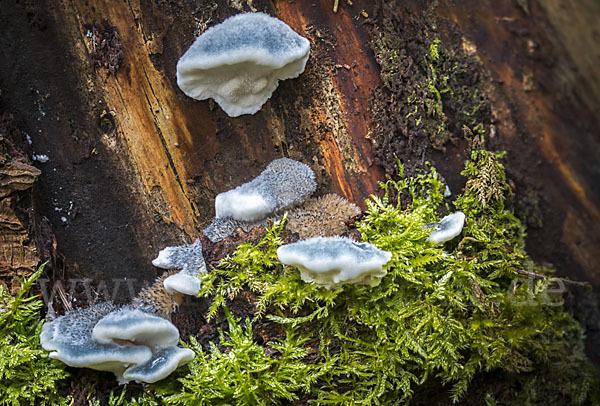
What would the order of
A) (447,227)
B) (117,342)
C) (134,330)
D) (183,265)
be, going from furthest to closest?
(183,265), (447,227), (117,342), (134,330)

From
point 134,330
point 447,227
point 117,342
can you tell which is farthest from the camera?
point 447,227

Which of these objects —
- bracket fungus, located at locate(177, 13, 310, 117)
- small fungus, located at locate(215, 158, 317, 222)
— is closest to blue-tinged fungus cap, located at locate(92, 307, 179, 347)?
small fungus, located at locate(215, 158, 317, 222)

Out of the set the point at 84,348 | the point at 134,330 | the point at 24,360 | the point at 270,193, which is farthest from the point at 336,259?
the point at 24,360

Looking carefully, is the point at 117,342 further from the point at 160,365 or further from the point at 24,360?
the point at 24,360

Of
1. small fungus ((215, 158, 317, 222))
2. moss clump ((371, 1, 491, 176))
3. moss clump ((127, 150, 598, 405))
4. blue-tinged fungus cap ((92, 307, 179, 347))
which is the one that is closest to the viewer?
blue-tinged fungus cap ((92, 307, 179, 347))

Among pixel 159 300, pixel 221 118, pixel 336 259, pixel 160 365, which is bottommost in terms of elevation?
pixel 160 365

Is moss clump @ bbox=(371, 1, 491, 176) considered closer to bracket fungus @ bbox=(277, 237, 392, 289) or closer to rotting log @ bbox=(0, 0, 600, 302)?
rotting log @ bbox=(0, 0, 600, 302)

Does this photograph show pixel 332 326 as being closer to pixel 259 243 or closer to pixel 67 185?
pixel 259 243

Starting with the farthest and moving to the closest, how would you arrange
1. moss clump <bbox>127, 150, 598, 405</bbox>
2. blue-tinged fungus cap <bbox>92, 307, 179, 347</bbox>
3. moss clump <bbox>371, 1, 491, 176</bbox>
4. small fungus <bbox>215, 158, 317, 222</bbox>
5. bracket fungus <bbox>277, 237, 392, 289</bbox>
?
moss clump <bbox>371, 1, 491, 176</bbox> → small fungus <bbox>215, 158, 317, 222</bbox> → moss clump <bbox>127, 150, 598, 405</bbox> → blue-tinged fungus cap <bbox>92, 307, 179, 347</bbox> → bracket fungus <bbox>277, 237, 392, 289</bbox>

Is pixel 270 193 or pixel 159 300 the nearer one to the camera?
pixel 270 193
